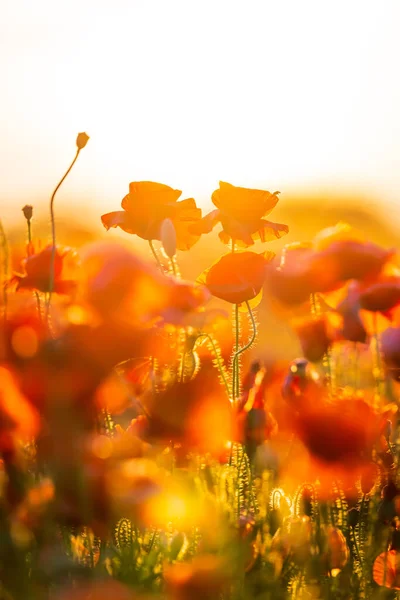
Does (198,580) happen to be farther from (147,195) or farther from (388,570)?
(147,195)

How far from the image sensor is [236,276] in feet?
3.59

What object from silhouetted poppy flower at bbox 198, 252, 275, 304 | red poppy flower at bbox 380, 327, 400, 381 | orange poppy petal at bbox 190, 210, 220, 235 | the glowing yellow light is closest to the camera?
the glowing yellow light

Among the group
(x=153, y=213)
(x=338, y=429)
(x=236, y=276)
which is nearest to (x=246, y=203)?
(x=153, y=213)

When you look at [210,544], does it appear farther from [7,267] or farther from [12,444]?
[7,267]

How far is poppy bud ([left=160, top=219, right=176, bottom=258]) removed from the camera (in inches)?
46.2

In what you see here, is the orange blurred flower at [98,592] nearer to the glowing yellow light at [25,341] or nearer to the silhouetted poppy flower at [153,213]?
the glowing yellow light at [25,341]

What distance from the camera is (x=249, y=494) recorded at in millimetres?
1178

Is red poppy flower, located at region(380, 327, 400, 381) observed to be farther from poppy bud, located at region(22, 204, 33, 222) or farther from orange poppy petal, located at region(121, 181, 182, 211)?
poppy bud, located at region(22, 204, 33, 222)

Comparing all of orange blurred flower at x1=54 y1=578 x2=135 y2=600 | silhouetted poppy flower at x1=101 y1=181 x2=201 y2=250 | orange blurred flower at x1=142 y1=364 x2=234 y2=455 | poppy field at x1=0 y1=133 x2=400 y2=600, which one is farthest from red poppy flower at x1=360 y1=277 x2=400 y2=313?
orange blurred flower at x1=54 y1=578 x2=135 y2=600

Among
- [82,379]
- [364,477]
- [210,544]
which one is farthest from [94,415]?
[364,477]

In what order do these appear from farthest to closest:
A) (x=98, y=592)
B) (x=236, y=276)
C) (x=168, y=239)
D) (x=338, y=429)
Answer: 1. (x=168, y=239)
2. (x=236, y=276)
3. (x=338, y=429)
4. (x=98, y=592)

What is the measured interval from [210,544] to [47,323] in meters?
0.38

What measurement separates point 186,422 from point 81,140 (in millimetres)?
437

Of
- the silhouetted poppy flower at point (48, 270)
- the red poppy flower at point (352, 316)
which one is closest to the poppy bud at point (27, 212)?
the silhouetted poppy flower at point (48, 270)
